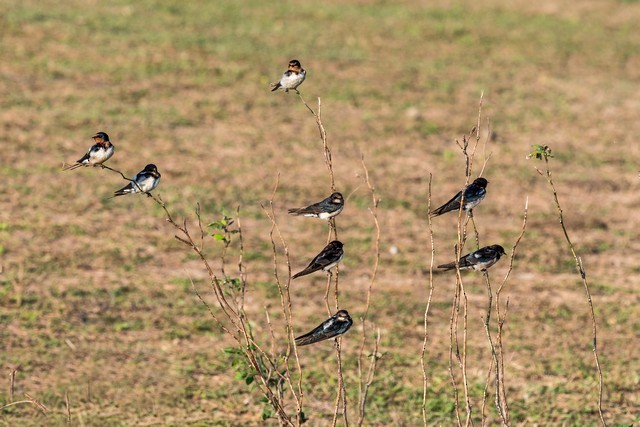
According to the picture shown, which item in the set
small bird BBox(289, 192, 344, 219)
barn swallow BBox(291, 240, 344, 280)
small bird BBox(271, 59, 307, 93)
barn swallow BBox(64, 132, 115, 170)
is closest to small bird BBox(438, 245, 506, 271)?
barn swallow BBox(291, 240, 344, 280)

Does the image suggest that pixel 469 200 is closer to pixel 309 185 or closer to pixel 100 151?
pixel 100 151

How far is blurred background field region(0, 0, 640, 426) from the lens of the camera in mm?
9727

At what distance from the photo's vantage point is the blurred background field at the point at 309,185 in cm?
973

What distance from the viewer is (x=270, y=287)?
38.7ft

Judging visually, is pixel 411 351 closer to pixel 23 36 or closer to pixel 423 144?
pixel 423 144

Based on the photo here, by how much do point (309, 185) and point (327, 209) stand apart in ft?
25.7

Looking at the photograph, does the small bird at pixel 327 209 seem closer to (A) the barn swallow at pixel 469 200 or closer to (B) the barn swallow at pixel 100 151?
(A) the barn swallow at pixel 469 200

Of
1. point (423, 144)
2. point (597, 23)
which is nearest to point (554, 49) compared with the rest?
point (597, 23)

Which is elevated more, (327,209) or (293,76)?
(293,76)

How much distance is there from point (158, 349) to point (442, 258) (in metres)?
4.36

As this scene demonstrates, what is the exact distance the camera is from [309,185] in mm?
14977

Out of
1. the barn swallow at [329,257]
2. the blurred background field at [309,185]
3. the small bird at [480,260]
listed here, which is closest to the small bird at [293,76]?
the barn swallow at [329,257]

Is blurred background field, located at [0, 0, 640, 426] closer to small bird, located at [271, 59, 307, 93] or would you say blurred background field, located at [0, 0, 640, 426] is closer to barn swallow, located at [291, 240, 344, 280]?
barn swallow, located at [291, 240, 344, 280]

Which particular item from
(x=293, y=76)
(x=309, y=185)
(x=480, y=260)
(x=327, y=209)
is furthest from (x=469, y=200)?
(x=309, y=185)
